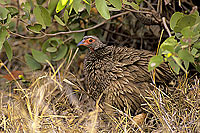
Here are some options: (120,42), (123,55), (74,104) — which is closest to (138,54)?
(123,55)

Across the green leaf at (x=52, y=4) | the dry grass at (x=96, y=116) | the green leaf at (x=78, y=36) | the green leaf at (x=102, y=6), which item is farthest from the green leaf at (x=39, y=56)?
the green leaf at (x=102, y=6)

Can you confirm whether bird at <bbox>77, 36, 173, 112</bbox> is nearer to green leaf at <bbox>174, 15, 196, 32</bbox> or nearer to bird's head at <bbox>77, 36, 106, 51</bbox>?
bird's head at <bbox>77, 36, 106, 51</bbox>

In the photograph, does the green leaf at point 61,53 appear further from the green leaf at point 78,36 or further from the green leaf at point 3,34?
the green leaf at point 3,34

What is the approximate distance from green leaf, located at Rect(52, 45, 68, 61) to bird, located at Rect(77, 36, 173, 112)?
376 millimetres

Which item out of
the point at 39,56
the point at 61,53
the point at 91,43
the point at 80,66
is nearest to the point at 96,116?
the point at 91,43

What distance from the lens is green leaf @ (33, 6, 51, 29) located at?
274cm

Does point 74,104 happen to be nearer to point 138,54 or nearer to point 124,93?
point 124,93

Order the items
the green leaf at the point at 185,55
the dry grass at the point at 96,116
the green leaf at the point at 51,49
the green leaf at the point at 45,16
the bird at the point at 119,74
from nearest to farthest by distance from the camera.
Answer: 1. the green leaf at the point at 185,55
2. the dry grass at the point at 96,116
3. the bird at the point at 119,74
4. the green leaf at the point at 45,16
5. the green leaf at the point at 51,49

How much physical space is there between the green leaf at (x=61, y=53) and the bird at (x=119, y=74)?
38 cm

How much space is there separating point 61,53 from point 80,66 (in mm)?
504

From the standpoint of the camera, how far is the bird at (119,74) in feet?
8.75

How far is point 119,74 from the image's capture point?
271 cm

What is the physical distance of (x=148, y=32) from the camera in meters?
3.79

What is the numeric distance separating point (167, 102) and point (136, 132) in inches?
16.9
